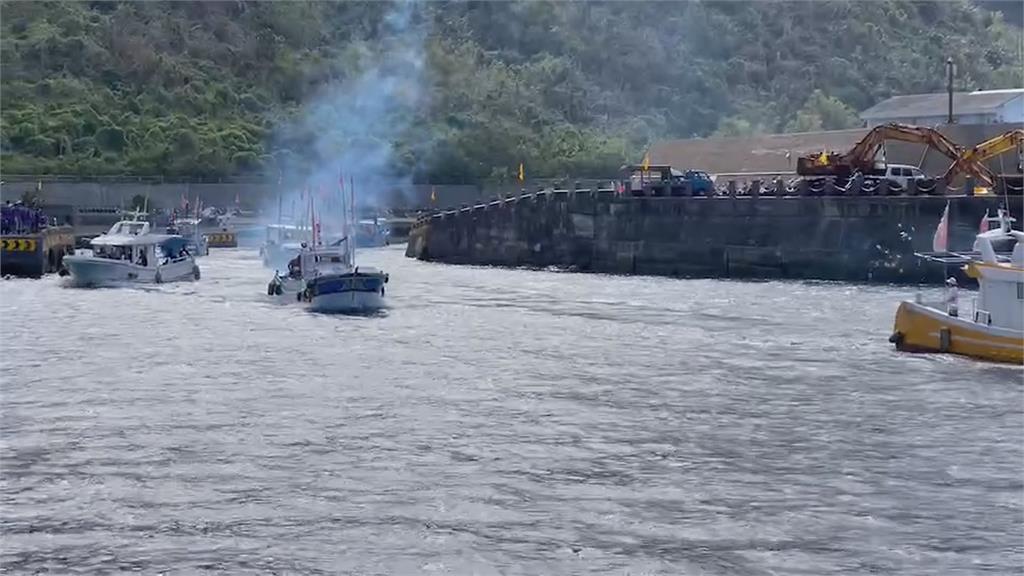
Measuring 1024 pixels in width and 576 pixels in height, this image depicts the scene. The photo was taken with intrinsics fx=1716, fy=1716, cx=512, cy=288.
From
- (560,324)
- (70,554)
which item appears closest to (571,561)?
(70,554)

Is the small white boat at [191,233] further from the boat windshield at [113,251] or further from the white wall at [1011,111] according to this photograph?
the white wall at [1011,111]

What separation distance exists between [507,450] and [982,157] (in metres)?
57.4

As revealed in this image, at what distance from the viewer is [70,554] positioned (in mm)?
27297

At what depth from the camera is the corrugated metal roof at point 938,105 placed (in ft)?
392

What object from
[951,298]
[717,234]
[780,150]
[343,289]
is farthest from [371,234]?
[951,298]

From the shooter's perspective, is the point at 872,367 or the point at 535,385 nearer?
the point at 535,385

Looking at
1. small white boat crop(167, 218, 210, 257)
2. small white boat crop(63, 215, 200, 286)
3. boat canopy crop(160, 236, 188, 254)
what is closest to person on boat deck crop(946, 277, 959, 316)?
small white boat crop(63, 215, 200, 286)

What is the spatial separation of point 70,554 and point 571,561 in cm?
797

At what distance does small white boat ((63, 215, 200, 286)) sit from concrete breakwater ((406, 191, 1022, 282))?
18622 millimetres

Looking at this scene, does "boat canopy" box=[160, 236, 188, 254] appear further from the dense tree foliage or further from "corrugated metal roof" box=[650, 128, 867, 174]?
the dense tree foliage

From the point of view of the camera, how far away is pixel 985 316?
48.4 m

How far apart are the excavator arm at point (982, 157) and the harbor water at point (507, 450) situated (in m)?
26.8

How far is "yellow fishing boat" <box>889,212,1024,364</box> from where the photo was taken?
156ft

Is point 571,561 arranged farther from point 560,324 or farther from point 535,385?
point 560,324
